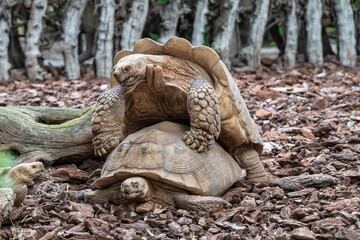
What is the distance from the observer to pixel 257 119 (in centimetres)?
607

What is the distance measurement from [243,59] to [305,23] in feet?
4.49

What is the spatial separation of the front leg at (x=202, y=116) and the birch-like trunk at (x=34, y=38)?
4534 millimetres

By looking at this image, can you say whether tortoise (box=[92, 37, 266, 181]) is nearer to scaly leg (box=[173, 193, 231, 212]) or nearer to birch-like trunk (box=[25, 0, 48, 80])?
scaly leg (box=[173, 193, 231, 212])

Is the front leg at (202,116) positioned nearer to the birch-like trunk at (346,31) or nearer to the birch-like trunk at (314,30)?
the birch-like trunk at (314,30)

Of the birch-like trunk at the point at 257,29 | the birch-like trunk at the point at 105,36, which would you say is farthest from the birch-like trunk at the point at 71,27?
the birch-like trunk at the point at 257,29

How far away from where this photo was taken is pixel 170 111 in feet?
12.2

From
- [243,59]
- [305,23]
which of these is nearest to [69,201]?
[243,59]

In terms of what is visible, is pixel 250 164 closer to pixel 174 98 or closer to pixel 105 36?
pixel 174 98

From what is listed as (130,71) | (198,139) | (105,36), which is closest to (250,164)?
(198,139)

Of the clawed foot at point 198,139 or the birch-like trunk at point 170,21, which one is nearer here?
the clawed foot at point 198,139

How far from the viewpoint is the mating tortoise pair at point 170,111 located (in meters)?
3.33

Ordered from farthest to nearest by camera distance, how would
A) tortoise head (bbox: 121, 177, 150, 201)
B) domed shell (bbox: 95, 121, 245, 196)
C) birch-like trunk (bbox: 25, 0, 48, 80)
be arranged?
birch-like trunk (bbox: 25, 0, 48, 80)
domed shell (bbox: 95, 121, 245, 196)
tortoise head (bbox: 121, 177, 150, 201)

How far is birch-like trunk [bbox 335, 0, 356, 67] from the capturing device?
8.67 m

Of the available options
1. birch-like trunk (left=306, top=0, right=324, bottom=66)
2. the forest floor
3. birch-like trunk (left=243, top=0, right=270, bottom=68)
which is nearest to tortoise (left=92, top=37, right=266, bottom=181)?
the forest floor
